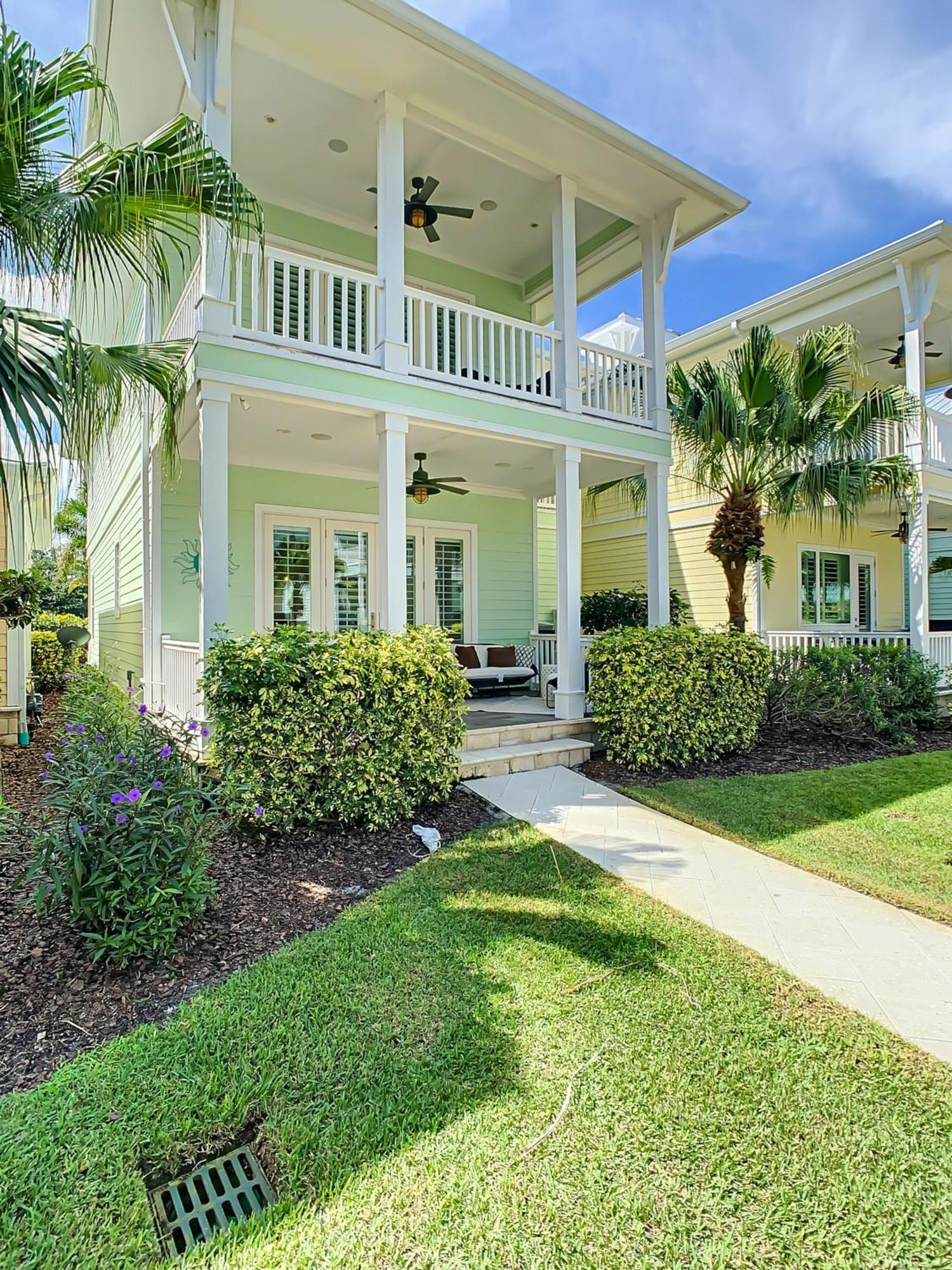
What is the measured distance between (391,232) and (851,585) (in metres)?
12.1

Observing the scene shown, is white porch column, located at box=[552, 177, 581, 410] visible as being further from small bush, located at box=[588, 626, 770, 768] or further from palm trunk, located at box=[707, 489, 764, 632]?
small bush, located at box=[588, 626, 770, 768]

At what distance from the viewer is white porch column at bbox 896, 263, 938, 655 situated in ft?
33.6

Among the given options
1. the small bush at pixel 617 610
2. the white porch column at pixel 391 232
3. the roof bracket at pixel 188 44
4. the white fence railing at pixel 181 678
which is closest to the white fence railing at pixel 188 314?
the roof bracket at pixel 188 44

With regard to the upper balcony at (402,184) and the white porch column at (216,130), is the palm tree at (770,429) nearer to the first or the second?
the upper balcony at (402,184)

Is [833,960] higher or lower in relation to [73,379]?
lower

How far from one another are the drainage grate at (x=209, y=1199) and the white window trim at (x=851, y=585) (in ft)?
43.3

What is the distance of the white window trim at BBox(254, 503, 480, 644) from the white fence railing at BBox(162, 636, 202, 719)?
5.08 ft

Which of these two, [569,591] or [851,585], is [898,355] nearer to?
[851,585]

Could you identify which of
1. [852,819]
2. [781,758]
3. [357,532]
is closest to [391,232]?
[357,532]

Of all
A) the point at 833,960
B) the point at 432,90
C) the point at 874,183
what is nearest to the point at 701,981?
the point at 833,960

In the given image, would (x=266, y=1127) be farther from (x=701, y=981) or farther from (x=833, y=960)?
(x=833, y=960)

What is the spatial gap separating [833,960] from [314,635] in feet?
13.3

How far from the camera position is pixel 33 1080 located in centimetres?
242

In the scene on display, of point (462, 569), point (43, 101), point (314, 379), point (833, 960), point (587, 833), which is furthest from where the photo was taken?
point (462, 569)
